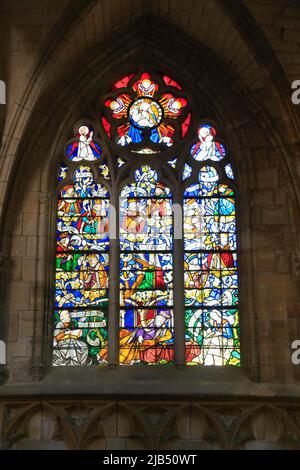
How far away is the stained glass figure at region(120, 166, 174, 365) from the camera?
10531mm

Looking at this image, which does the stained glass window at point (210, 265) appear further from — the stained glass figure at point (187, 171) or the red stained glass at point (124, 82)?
the red stained glass at point (124, 82)

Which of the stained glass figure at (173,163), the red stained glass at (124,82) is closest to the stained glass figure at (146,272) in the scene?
the stained glass figure at (173,163)

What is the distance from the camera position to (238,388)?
10.1m

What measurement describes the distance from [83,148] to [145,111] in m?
0.90

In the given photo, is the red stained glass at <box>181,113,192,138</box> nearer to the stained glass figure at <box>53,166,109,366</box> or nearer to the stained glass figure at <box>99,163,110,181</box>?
the stained glass figure at <box>99,163,110,181</box>

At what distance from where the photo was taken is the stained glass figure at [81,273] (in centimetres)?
1053

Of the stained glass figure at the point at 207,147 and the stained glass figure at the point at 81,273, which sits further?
the stained glass figure at the point at 207,147

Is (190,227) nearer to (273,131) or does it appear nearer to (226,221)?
(226,221)

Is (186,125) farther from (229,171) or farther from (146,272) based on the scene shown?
(146,272)

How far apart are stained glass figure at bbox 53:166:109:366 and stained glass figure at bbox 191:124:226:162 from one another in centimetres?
121

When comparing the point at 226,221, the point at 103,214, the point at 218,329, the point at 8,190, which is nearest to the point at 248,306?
the point at 218,329

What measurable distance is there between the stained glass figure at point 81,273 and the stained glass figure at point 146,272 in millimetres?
224

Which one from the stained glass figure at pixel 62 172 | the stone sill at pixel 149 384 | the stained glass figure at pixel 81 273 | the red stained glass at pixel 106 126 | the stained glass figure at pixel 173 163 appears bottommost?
the stone sill at pixel 149 384

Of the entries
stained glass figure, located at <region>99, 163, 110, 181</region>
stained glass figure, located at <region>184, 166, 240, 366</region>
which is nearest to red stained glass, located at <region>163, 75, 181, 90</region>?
stained glass figure, located at <region>184, 166, 240, 366</region>
